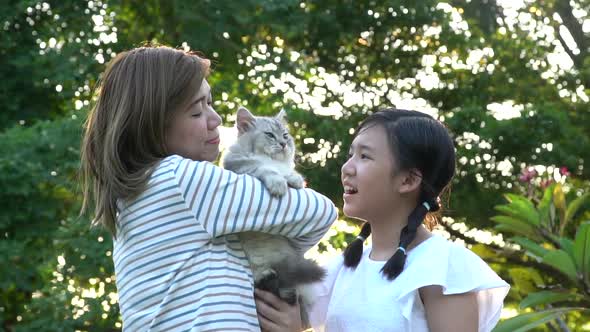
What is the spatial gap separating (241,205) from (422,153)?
621 millimetres

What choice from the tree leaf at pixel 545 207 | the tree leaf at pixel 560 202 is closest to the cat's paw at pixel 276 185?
the tree leaf at pixel 545 207

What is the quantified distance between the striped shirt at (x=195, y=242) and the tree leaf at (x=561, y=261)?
255 centimetres

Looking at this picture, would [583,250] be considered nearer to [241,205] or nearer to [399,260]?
[399,260]

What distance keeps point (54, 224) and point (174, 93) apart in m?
4.75

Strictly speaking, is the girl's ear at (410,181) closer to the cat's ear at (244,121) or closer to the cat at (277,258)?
the cat at (277,258)

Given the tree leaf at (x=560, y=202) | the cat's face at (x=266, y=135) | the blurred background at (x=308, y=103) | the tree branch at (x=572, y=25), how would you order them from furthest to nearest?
the tree branch at (x=572, y=25)
the blurred background at (x=308, y=103)
the tree leaf at (x=560, y=202)
the cat's face at (x=266, y=135)

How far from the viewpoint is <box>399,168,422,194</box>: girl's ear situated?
2.49m

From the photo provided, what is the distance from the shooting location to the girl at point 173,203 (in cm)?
212

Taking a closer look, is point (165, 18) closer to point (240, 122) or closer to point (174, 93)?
point (240, 122)

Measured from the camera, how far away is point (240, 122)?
11.4ft

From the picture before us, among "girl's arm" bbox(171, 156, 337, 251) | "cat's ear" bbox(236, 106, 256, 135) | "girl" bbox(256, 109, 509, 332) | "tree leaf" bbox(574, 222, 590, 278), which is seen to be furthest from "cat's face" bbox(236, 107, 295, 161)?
"tree leaf" bbox(574, 222, 590, 278)

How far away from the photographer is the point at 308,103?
297 inches

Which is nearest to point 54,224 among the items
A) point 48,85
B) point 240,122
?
point 48,85

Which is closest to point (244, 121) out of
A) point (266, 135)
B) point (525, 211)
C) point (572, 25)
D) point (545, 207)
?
point (266, 135)
